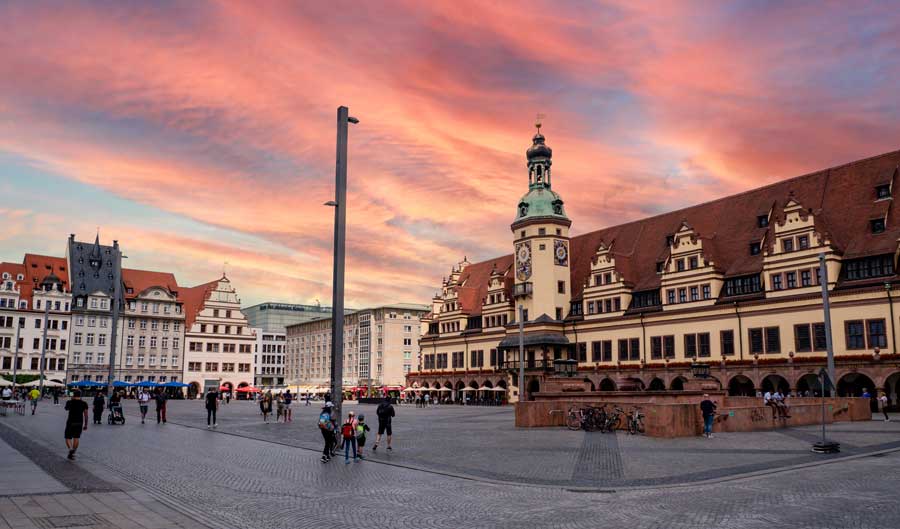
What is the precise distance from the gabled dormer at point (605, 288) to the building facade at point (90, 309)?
69.9 meters

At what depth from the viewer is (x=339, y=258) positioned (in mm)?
23297

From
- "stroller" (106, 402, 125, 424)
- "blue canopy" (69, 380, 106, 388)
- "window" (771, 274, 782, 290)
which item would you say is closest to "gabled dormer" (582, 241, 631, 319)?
"window" (771, 274, 782, 290)

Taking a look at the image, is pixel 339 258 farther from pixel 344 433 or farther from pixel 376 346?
pixel 376 346

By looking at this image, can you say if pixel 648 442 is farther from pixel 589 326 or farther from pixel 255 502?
pixel 589 326

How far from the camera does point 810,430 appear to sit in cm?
3158

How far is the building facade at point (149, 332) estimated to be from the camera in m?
110

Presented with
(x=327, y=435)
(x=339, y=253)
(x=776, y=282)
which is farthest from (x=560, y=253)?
(x=327, y=435)

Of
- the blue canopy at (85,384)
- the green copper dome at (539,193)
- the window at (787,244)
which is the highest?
the green copper dome at (539,193)

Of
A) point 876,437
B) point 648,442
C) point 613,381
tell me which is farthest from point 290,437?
point 613,381

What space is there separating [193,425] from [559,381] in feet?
70.2

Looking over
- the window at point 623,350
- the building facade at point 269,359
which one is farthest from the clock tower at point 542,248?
the building facade at point 269,359

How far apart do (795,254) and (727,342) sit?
9.10 metres

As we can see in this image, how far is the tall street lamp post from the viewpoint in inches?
878

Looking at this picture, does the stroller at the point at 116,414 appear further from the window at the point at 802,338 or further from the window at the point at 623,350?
the window at the point at 802,338
